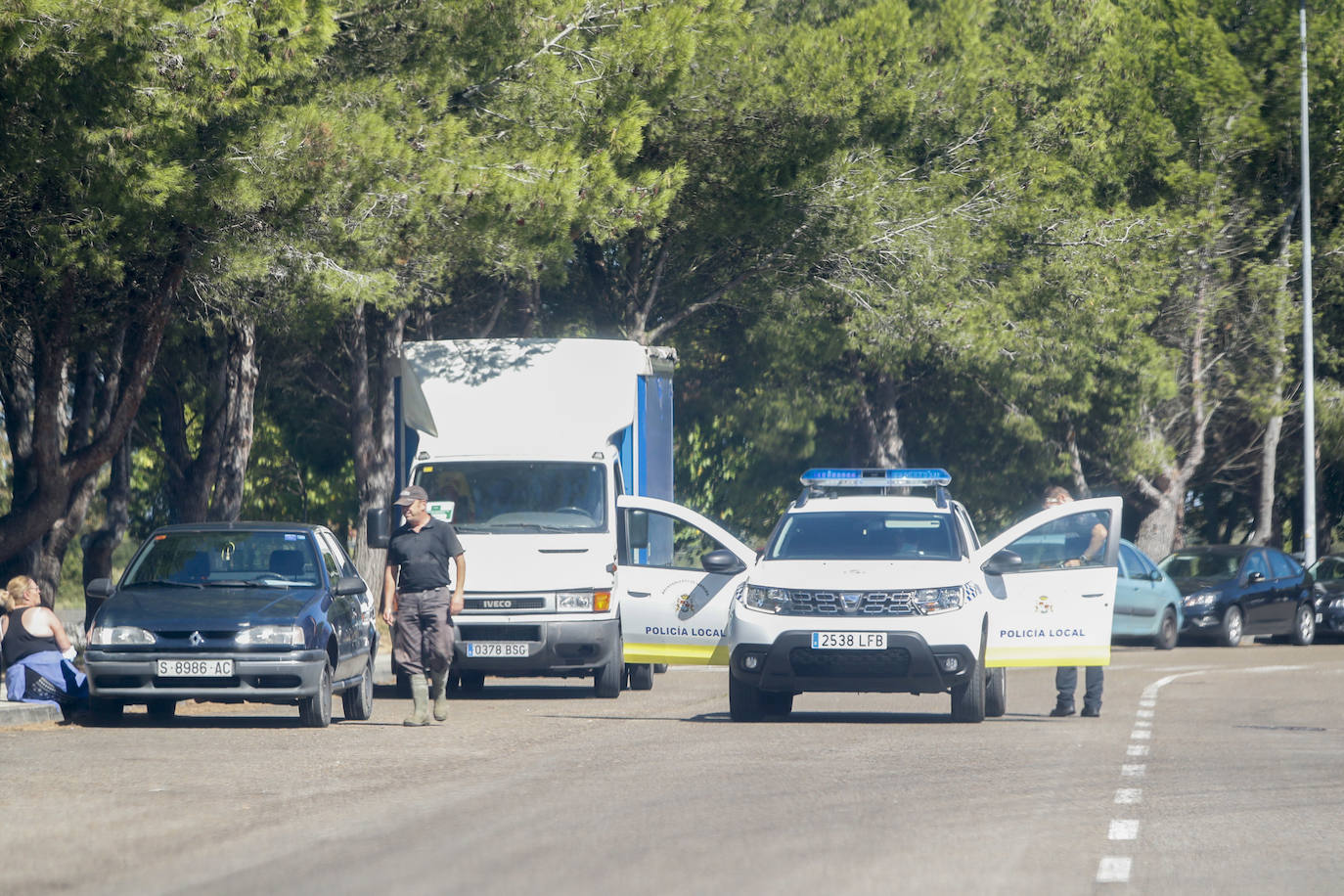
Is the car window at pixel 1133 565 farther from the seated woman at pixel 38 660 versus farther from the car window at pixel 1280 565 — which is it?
the seated woman at pixel 38 660

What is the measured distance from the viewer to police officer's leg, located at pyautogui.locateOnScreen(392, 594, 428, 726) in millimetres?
15039

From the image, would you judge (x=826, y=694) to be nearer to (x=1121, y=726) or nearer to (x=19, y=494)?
(x=1121, y=726)

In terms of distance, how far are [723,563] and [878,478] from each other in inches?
56.1

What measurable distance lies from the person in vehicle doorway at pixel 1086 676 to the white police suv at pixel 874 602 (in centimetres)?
6

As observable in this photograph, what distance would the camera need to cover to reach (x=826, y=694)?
19.2 meters

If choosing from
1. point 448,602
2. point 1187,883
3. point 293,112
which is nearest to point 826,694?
point 448,602

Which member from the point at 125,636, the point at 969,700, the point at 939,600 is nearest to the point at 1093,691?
the point at 969,700

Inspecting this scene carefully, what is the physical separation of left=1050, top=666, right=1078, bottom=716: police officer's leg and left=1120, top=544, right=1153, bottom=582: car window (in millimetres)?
9857

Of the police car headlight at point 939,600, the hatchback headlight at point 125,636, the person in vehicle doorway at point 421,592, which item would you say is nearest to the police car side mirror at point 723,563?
the police car headlight at point 939,600

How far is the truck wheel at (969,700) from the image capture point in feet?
49.7

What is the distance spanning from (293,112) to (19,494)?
8.47 m

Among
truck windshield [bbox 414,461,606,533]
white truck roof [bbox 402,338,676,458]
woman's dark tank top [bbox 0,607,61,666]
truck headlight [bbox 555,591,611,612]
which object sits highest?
white truck roof [bbox 402,338,676,458]

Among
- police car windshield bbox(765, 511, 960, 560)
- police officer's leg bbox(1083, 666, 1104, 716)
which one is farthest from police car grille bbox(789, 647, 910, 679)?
police officer's leg bbox(1083, 666, 1104, 716)

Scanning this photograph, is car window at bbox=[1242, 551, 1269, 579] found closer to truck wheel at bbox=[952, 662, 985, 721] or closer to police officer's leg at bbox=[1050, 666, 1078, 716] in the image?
police officer's leg at bbox=[1050, 666, 1078, 716]
